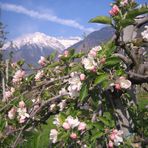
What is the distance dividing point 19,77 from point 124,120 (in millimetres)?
934

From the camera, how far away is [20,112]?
2.36m

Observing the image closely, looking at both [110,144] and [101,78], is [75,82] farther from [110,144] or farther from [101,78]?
[110,144]

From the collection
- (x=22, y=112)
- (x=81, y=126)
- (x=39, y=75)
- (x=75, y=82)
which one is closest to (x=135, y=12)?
(x=75, y=82)

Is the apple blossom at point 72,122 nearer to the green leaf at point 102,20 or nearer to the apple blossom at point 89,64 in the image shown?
the apple blossom at point 89,64

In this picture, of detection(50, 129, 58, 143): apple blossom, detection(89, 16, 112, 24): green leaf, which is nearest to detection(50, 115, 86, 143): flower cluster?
detection(50, 129, 58, 143): apple blossom

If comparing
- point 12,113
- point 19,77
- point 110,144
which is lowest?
point 110,144

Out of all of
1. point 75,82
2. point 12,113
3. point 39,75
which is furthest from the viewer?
point 39,75

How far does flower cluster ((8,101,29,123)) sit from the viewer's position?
7.66ft

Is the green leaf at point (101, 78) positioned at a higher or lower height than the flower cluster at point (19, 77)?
higher

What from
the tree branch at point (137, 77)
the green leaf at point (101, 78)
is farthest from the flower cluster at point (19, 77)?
the green leaf at point (101, 78)

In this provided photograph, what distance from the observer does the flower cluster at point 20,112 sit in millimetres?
2336

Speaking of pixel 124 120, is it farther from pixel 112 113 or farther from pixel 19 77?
pixel 19 77

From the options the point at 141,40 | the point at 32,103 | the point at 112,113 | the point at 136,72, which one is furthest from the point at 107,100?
the point at 32,103

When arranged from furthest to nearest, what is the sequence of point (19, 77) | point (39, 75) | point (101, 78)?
point (19, 77)
point (39, 75)
point (101, 78)
